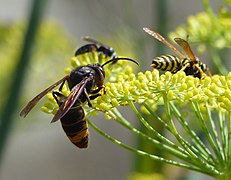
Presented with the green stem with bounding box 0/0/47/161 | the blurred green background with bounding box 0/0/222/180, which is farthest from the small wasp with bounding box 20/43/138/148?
the blurred green background with bounding box 0/0/222/180

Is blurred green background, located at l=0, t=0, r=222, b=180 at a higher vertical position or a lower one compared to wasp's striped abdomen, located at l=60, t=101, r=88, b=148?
higher

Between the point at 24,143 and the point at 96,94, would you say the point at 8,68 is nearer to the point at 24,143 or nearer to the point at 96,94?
the point at 96,94

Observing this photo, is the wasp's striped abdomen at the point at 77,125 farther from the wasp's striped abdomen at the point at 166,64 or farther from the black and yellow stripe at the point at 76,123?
the wasp's striped abdomen at the point at 166,64

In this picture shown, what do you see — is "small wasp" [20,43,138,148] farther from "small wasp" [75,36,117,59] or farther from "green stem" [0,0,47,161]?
"green stem" [0,0,47,161]

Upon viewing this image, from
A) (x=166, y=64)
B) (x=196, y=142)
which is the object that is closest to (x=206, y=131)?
(x=196, y=142)

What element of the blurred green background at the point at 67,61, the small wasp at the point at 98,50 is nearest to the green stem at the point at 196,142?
the small wasp at the point at 98,50

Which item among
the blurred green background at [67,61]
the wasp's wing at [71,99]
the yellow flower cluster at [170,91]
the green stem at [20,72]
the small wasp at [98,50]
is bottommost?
the yellow flower cluster at [170,91]

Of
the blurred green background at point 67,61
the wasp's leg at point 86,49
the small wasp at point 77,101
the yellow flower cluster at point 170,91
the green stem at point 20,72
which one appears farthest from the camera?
the blurred green background at point 67,61

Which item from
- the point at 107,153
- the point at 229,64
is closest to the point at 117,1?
the point at 107,153
